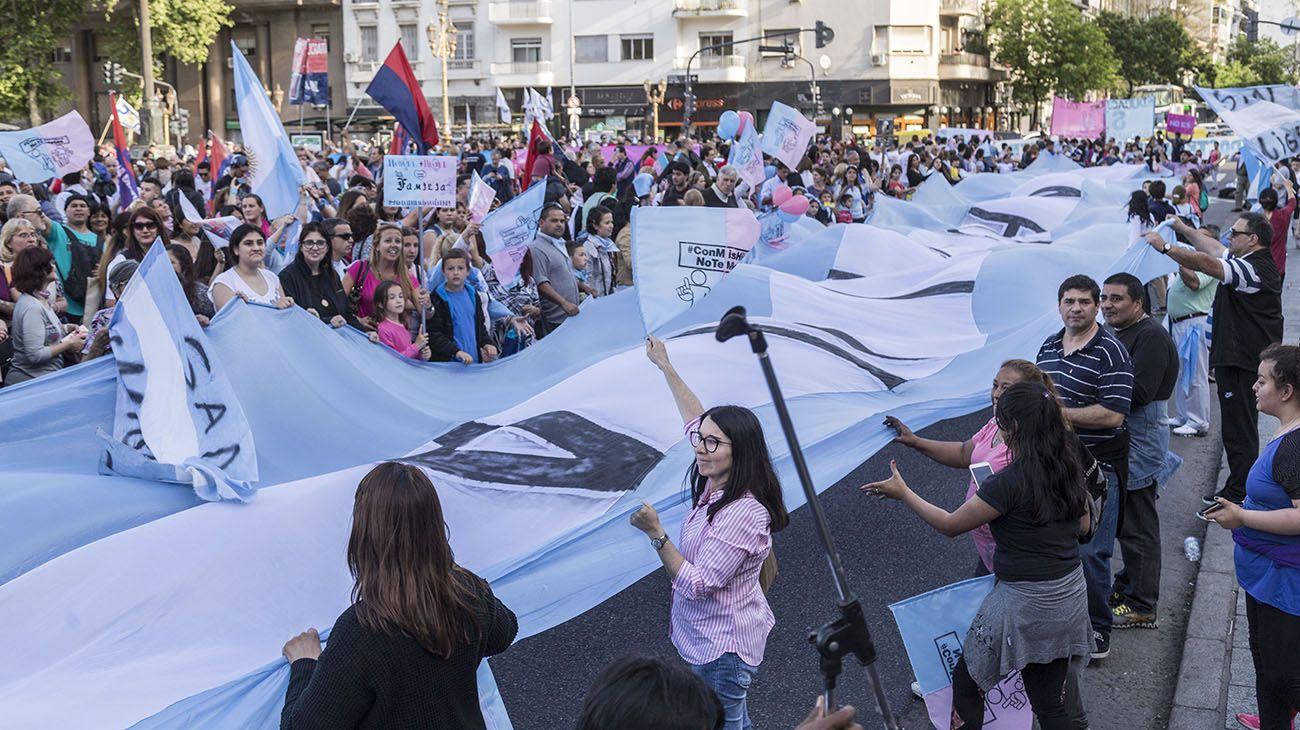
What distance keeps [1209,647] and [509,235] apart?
19.4 feet

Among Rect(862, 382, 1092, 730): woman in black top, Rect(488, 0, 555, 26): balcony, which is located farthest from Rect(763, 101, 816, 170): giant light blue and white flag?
Rect(488, 0, 555, 26): balcony

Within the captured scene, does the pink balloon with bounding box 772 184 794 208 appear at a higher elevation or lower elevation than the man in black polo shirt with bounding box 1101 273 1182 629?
higher

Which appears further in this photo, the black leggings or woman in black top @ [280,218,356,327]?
woman in black top @ [280,218,356,327]

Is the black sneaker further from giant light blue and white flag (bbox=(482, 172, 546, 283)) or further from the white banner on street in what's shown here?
the white banner on street

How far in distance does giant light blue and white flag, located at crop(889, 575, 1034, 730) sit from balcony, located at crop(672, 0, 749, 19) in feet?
198

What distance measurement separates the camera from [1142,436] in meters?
6.41

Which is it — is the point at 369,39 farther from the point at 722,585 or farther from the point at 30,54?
the point at 722,585

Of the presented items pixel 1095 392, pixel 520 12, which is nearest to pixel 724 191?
pixel 1095 392

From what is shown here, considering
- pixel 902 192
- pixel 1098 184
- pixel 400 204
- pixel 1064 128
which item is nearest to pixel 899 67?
pixel 1064 128

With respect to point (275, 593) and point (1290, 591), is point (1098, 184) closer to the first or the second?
point (1290, 591)

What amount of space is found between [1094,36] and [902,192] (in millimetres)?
50348

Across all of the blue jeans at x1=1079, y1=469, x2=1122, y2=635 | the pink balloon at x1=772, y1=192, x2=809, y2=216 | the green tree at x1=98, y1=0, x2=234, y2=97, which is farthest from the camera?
the green tree at x1=98, y1=0, x2=234, y2=97

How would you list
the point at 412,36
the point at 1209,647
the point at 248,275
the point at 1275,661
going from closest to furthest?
1. the point at 1275,661
2. the point at 1209,647
3. the point at 248,275
4. the point at 412,36

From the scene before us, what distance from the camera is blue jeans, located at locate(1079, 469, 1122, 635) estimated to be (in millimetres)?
5984
